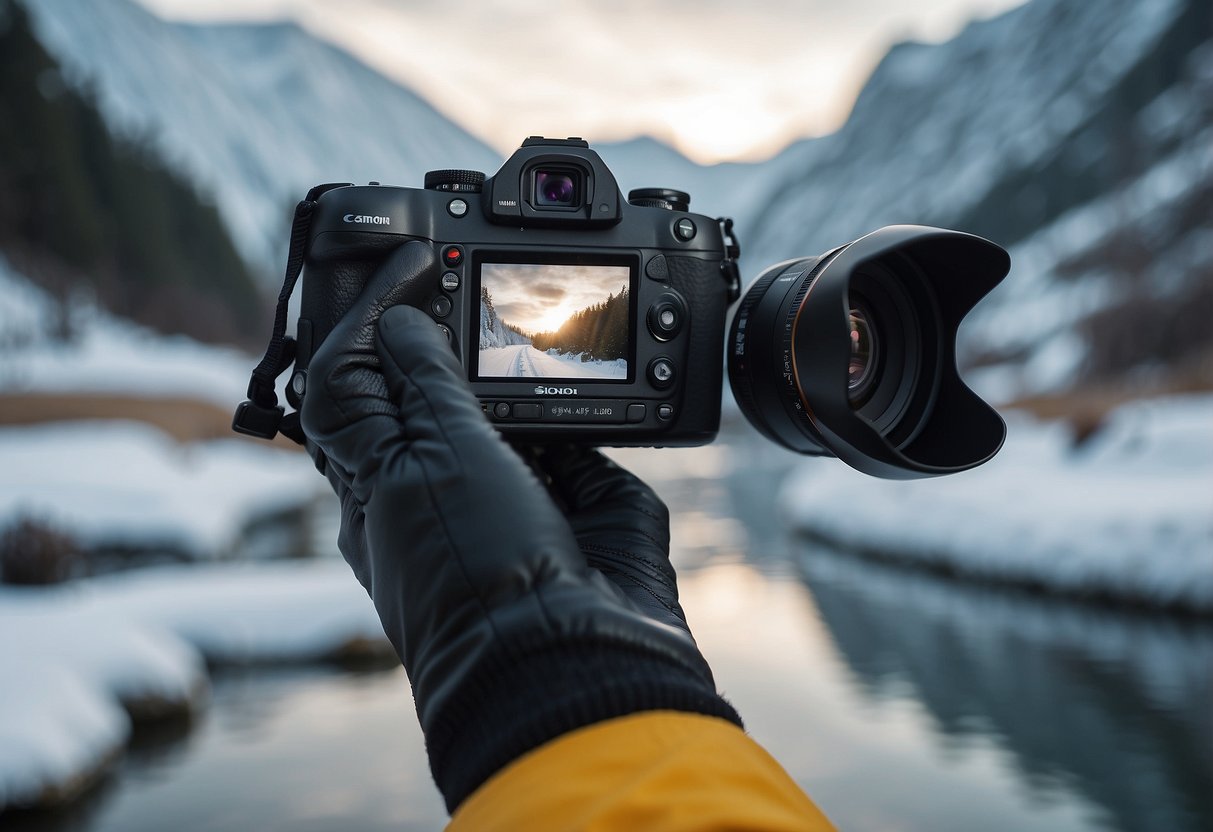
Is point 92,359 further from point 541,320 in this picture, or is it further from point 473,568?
point 473,568

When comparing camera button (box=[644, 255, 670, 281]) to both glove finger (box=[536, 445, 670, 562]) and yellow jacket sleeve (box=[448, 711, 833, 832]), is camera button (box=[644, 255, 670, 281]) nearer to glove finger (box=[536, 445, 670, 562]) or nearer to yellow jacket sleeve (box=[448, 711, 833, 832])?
glove finger (box=[536, 445, 670, 562])

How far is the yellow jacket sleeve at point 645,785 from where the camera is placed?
655mm

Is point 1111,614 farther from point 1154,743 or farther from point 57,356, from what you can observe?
point 57,356

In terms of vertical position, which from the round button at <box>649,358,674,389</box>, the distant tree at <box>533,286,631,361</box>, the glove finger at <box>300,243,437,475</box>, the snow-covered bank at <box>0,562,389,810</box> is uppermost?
the distant tree at <box>533,286,631,361</box>

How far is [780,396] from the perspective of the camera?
1.32 metres

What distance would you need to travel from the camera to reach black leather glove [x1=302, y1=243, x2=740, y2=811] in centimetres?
79

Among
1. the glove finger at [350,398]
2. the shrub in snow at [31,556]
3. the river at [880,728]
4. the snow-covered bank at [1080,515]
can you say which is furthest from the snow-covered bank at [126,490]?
the glove finger at [350,398]

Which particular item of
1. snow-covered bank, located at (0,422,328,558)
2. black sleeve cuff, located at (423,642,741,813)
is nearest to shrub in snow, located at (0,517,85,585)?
snow-covered bank, located at (0,422,328,558)

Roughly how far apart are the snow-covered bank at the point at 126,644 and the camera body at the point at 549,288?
463 cm

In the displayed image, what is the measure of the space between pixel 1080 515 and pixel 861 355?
952cm

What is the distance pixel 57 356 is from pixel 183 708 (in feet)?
55.1

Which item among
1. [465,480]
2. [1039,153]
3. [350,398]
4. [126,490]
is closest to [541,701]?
[465,480]

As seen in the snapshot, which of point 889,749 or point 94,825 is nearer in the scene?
point 94,825

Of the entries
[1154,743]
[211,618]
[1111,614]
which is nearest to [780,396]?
[1154,743]
